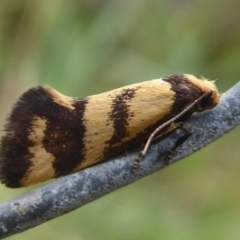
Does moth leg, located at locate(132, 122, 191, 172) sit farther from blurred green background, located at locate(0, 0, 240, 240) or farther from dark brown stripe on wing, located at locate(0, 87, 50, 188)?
blurred green background, located at locate(0, 0, 240, 240)

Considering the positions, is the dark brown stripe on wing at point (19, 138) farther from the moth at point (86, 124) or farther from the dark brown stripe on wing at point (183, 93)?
the dark brown stripe on wing at point (183, 93)

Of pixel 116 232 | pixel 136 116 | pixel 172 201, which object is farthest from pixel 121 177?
pixel 172 201


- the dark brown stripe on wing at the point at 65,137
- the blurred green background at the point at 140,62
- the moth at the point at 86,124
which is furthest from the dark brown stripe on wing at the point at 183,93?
the blurred green background at the point at 140,62

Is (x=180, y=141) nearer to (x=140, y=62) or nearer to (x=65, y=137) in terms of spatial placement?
(x=65, y=137)

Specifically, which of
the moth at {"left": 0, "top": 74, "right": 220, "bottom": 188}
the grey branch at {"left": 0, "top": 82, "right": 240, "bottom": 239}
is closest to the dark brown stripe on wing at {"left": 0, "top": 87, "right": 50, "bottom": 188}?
the moth at {"left": 0, "top": 74, "right": 220, "bottom": 188}

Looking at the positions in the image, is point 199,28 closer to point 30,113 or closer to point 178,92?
point 178,92
